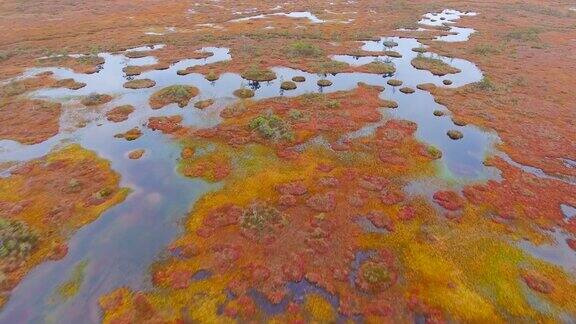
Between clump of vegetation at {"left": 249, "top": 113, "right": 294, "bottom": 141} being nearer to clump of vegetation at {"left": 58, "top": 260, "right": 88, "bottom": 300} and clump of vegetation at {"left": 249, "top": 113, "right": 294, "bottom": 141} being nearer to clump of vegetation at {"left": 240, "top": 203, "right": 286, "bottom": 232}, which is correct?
clump of vegetation at {"left": 240, "top": 203, "right": 286, "bottom": 232}

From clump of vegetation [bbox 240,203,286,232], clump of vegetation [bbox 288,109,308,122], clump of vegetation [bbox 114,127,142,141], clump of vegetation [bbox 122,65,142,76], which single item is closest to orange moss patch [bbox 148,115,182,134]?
clump of vegetation [bbox 114,127,142,141]

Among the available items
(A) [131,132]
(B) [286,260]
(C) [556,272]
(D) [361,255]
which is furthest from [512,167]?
(A) [131,132]

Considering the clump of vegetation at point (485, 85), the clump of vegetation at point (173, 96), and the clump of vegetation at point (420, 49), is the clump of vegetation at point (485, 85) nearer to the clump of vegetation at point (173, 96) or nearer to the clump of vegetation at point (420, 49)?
the clump of vegetation at point (420, 49)

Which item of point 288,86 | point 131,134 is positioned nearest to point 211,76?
point 288,86

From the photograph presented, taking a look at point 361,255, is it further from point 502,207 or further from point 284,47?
point 284,47

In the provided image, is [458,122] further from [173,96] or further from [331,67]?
[173,96]

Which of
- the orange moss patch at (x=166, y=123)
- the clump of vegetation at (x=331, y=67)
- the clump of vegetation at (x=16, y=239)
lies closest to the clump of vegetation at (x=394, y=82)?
the clump of vegetation at (x=331, y=67)

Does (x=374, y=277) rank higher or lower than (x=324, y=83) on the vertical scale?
lower
